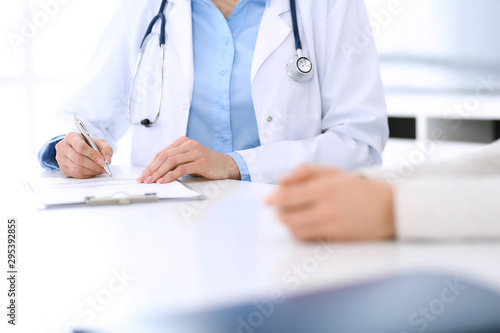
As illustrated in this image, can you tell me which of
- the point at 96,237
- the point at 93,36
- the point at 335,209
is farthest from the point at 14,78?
the point at 335,209

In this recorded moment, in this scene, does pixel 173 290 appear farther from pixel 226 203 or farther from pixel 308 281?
pixel 226 203

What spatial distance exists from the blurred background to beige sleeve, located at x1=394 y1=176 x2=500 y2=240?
2368 mm

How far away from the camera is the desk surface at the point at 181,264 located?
0.53 m

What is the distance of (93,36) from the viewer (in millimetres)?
4125

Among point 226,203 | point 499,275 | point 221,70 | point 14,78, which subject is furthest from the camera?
point 14,78

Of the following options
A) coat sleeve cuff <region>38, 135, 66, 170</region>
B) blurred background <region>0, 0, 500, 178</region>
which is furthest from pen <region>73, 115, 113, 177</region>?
blurred background <region>0, 0, 500, 178</region>

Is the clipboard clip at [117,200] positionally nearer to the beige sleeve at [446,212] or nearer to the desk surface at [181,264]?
the desk surface at [181,264]

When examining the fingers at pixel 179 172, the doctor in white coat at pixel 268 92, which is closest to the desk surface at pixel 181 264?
the fingers at pixel 179 172

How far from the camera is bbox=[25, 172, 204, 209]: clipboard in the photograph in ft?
3.33

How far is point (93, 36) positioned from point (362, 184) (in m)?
3.83

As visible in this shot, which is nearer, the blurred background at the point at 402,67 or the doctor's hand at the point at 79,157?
the doctor's hand at the point at 79,157

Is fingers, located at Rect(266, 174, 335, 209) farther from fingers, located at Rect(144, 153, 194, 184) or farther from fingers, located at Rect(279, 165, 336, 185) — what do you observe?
fingers, located at Rect(144, 153, 194, 184)

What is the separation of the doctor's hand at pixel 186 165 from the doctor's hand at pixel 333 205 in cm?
61

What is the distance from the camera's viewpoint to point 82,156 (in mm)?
1342
